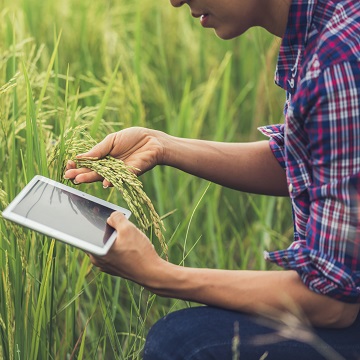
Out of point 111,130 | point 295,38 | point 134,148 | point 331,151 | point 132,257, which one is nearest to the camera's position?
point 331,151

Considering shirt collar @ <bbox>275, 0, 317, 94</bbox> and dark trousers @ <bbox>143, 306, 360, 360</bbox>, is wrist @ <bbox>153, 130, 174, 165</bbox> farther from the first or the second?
dark trousers @ <bbox>143, 306, 360, 360</bbox>

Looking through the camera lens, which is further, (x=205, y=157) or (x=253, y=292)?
(x=205, y=157)

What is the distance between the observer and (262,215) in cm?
301

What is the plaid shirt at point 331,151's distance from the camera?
1.72 m

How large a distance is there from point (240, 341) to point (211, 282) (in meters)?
0.13

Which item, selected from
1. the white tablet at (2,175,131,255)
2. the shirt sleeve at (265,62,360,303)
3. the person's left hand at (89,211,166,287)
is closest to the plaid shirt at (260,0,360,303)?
the shirt sleeve at (265,62,360,303)

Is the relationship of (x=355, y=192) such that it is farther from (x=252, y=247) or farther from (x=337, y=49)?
(x=252, y=247)

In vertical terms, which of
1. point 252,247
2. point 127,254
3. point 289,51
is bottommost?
point 252,247

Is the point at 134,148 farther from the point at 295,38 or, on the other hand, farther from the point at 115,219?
the point at 295,38

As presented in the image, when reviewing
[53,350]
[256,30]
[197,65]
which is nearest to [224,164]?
[53,350]

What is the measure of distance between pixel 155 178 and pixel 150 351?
1075mm

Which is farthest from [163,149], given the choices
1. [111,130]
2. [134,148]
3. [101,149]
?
[111,130]

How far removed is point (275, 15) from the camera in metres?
1.98

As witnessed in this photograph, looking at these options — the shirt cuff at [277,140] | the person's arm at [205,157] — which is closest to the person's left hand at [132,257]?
the person's arm at [205,157]
